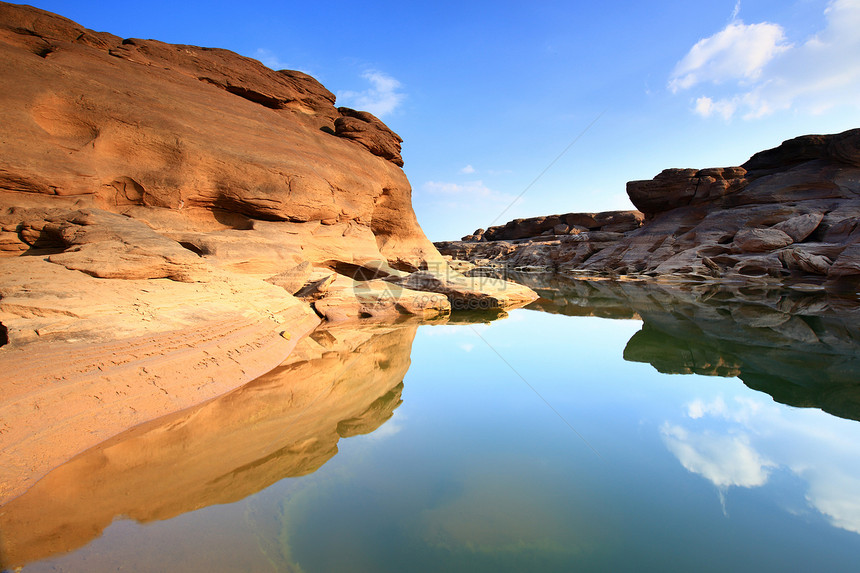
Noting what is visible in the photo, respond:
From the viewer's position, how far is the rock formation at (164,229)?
2.96m

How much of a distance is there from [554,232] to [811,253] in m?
27.2

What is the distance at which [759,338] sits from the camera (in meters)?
6.39

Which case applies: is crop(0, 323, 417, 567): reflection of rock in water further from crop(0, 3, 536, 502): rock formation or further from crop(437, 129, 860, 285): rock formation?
crop(437, 129, 860, 285): rock formation

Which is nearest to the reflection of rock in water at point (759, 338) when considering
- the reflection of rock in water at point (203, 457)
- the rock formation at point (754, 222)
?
the rock formation at point (754, 222)

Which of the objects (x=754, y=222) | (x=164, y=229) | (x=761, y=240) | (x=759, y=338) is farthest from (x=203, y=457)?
(x=754, y=222)

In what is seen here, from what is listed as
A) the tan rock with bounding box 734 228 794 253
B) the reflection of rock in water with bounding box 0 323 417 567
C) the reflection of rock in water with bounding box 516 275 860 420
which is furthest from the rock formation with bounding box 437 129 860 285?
the reflection of rock in water with bounding box 0 323 417 567

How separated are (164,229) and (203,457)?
19.9 ft

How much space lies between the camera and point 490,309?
32.5 ft

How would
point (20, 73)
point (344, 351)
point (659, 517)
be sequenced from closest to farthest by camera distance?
point (659, 517), point (344, 351), point (20, 73)

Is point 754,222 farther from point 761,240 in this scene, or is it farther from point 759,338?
point 759,338

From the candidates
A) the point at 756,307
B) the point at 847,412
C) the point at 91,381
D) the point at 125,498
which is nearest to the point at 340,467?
the point at 125,498

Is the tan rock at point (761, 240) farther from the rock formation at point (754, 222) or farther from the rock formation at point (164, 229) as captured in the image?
the rock formation at point (164, 229)

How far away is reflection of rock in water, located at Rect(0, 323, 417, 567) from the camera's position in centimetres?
185

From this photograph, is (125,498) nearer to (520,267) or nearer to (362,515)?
(362,515)
